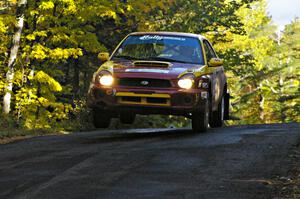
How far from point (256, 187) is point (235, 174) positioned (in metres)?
0.70

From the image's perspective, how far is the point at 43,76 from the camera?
66.9 feet

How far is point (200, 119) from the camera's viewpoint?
12.0m

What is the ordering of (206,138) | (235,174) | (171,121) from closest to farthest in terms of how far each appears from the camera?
1. (235,174)
2. (206,138)
3. (171,121)

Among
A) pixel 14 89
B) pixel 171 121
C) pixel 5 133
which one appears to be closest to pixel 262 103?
pixel 171 121

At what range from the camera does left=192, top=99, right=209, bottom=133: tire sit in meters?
11.8

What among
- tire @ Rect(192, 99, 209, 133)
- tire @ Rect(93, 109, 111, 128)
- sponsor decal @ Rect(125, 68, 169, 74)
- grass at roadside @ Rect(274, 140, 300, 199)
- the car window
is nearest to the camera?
grass at roadside @ Rect(274, 140, 300, 199)

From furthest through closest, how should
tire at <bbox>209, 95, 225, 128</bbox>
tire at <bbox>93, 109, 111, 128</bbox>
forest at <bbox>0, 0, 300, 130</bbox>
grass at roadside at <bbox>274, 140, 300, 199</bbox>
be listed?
forest at <bbox>0, 0, 300, 130</bbox>
tire at <bbox>209, 95, 225, 128</bbox>
tire at <bbox>93, 109, 111, 128</bbox>
grass at roadside at <bbox>274, 140, 300, 199</bbox>

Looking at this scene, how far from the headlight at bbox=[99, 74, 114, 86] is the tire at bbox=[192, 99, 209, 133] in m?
1.67

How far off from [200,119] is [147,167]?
4.39 meters

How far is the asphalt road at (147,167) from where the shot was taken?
6418 mm

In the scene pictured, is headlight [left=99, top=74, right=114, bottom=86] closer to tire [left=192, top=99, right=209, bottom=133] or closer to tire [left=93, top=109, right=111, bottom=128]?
tire [left=93, top=109, right=111, bottom=128]

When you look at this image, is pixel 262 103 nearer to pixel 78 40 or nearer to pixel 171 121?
pixel 171 121

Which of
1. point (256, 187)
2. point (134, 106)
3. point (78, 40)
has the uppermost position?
point (78, 40)

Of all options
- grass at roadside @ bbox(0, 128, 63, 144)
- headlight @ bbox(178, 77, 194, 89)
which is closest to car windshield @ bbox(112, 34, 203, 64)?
headlight @ bbox(178, 77, 194, 89)
